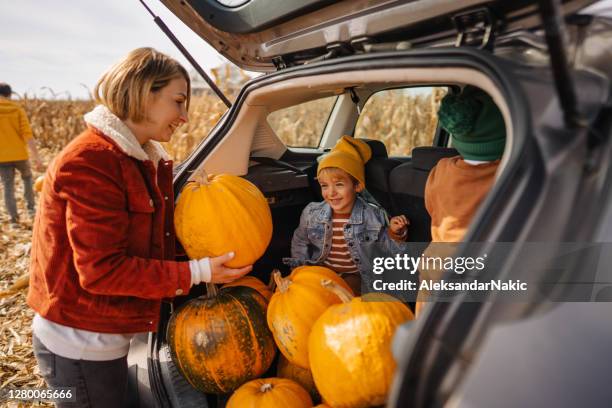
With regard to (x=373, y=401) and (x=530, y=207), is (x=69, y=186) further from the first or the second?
(x=530, y=207)

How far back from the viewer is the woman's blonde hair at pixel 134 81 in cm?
179

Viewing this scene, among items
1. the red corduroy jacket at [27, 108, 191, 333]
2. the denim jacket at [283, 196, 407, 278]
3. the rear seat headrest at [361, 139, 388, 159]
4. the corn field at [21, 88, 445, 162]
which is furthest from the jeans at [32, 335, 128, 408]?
the corn field at [21, 88, 445, 162]

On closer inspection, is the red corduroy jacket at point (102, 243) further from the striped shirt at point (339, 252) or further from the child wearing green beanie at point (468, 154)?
the striped shirt at point (339, 252)

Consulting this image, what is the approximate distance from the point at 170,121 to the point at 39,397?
4.81 ft

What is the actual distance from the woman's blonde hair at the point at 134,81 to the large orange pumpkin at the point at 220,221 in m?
0.43

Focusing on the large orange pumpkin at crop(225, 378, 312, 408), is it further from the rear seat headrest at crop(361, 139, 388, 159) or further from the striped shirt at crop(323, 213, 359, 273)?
the rear seat headrest at crop(361, 139, 388, 159)

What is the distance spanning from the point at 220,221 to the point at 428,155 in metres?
1.36

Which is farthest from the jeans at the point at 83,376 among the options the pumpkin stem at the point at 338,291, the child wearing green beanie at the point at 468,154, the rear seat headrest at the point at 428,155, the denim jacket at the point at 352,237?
the rear seat headrest at the point at 428,155

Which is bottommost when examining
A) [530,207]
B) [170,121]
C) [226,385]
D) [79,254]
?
[226,385]

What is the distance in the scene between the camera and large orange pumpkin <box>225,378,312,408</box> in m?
1.83

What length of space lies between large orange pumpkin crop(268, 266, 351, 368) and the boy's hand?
908 millimetres

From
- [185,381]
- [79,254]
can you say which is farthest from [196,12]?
[185,381]

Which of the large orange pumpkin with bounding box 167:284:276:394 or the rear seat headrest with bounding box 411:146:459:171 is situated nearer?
the large orange pumpkin with bounding box 167:284:276:394

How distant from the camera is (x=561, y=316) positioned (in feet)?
3.60
